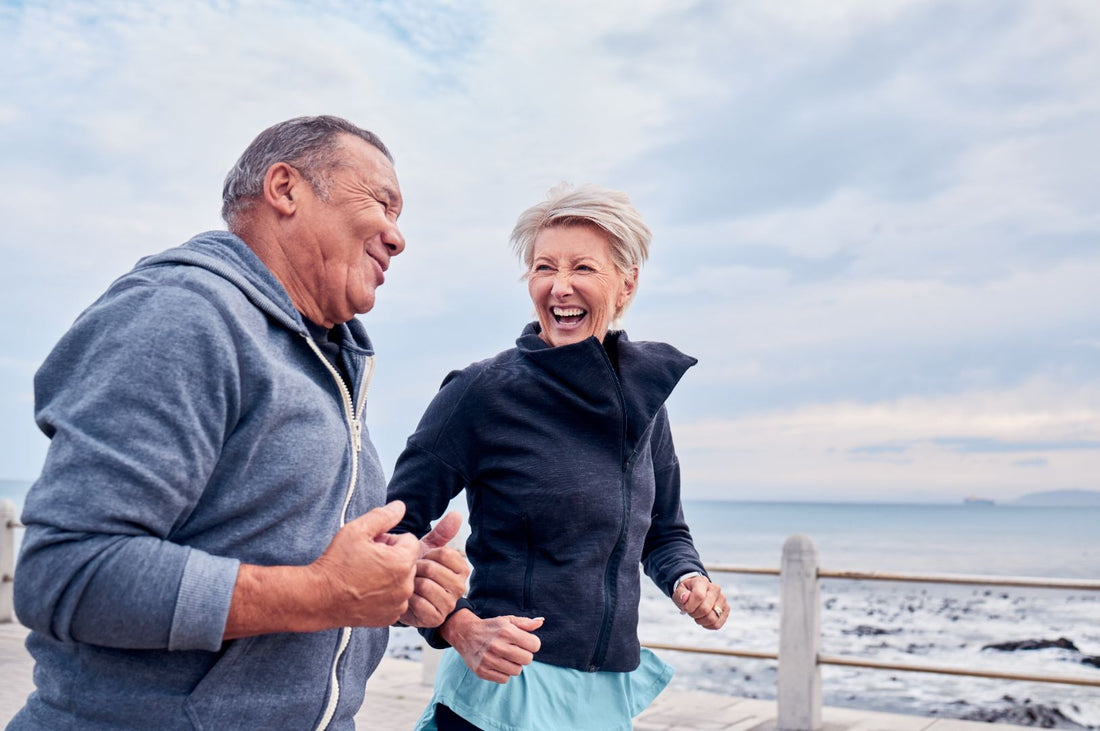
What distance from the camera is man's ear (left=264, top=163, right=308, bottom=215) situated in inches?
71.6

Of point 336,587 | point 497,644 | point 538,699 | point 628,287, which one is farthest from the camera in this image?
point 628,287

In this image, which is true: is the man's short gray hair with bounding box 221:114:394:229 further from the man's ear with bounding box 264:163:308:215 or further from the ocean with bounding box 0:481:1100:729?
the ocean with bounding box 0:481:1100:729

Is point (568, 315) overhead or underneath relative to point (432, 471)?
overhead

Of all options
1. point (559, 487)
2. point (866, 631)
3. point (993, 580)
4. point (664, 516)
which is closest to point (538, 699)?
point (559, 487)

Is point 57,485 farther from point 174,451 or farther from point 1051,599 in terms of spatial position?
point 1051,599

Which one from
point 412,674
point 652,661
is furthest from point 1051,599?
point 652,661

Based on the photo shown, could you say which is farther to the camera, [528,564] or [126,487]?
[528,564]

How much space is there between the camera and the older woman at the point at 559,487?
241cm

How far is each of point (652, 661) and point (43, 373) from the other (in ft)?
5.82

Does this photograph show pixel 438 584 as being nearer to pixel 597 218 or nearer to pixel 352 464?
pixel 352 464

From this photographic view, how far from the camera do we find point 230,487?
1533mm

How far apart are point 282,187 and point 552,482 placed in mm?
998

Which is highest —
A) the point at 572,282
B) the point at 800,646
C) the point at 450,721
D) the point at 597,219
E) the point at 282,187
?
the point at 597,219

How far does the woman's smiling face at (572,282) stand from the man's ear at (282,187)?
91cm
